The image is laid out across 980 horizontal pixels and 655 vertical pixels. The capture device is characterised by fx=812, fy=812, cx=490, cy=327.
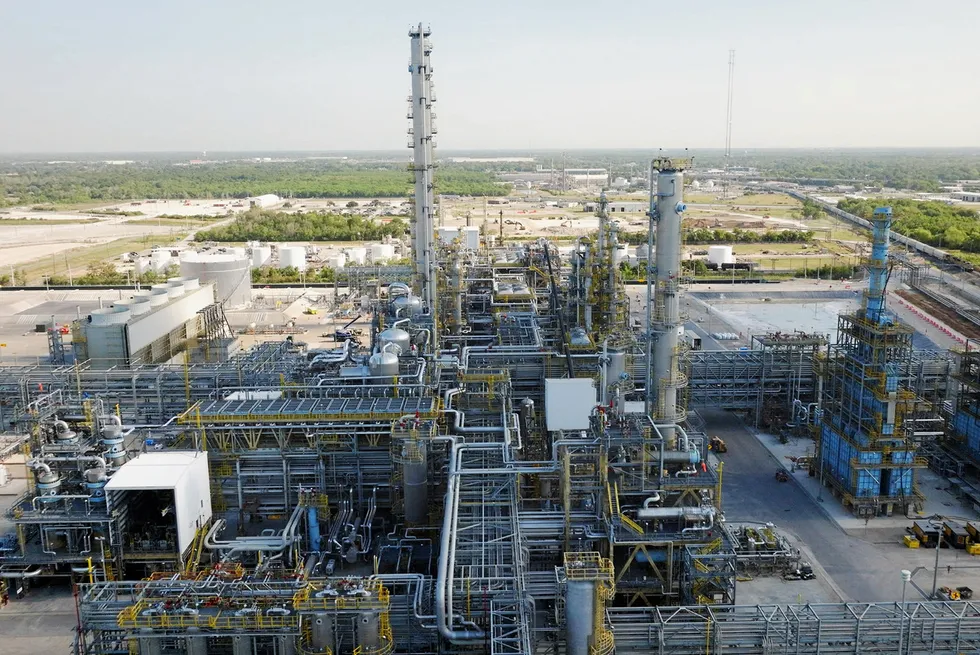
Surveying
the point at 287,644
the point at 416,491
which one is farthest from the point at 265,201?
the point at 287,644

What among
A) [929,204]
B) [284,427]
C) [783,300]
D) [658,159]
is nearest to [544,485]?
[284,427]

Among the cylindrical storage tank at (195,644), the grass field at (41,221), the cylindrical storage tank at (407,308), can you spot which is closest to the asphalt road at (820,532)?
the cylindrical storage tank at (407,308)

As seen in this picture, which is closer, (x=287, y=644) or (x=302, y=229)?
(x=287, y=644)

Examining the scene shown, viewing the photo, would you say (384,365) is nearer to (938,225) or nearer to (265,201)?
(938,225)

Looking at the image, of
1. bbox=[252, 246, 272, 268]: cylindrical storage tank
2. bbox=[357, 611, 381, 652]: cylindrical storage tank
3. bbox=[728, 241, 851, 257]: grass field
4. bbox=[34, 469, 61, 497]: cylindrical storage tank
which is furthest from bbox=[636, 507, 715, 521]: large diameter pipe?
bbox=[728, 241, 851, 257]: grass field

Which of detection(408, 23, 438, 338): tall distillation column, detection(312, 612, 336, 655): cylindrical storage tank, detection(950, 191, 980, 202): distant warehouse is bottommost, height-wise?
detection(312, 612, 336, 655): cylindrical storage tank

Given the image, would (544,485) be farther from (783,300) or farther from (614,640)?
(783,300)

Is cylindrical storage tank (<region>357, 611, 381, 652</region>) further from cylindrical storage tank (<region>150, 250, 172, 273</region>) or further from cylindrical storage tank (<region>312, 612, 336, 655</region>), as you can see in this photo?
cylindrical storage tank (<region>150, 250, 172, 273</region>)
